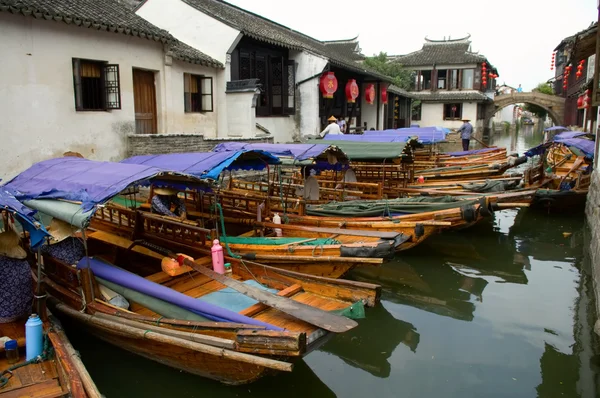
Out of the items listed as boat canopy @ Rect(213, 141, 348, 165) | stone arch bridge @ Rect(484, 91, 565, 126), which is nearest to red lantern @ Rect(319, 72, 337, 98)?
boat canopy @ Rect(213, 141, 348, 165)

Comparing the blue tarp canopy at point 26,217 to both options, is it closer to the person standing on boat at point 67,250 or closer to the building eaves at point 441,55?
the person standing on boat at point 67,250

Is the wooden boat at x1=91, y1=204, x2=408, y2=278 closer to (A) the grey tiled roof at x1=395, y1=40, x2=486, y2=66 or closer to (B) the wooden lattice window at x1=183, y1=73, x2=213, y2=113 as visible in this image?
(B) the wooden lattice window at x1=183, y1=73, x2=213, y2=113

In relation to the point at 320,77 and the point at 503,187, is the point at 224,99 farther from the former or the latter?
the point at 503,187

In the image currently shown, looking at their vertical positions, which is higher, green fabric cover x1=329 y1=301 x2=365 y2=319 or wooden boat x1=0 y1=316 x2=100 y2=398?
green fabric cover x1=329 y1=301 x2=365 y2=319

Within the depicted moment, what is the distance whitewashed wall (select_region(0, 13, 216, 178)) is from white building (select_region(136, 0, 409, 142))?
2.89 m

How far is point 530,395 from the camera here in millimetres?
4996

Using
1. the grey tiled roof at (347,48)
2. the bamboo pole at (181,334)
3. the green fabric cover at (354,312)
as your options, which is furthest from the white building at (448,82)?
the bamboo pole at (181,334)

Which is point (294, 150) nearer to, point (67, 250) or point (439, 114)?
point (67, 250)

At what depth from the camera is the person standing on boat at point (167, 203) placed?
24.4 feet

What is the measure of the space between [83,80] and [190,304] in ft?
27.7

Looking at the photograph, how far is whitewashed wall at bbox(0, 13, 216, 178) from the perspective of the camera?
376 inches

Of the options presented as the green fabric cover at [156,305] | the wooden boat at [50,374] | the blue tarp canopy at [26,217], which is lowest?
the wooden boat at [50,374]

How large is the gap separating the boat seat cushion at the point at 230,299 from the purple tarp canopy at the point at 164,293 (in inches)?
23.9

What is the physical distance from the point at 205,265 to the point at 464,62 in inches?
1317
